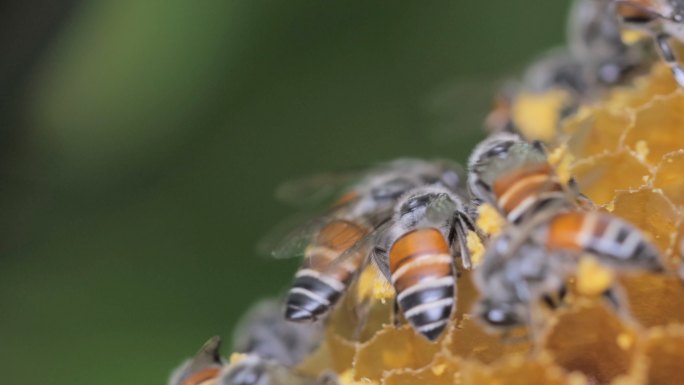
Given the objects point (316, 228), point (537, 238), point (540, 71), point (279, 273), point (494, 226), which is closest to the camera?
point (537, 238)

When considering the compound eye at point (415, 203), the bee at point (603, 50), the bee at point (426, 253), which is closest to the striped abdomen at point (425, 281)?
the bee at point (426, 253)

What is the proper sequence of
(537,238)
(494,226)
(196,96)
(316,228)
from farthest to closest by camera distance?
(196,96) → (316,228) → (494,226) → (537,238)

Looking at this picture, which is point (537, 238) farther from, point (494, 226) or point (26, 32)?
point (26, 32)

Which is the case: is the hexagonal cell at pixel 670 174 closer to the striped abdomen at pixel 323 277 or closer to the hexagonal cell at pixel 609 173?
the hexagonal cell at pixel 609 173

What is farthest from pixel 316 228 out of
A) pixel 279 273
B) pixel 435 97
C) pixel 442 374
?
pixel 435 97

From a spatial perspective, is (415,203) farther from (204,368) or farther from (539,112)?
(539,112)

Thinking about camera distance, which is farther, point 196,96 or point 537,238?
point 196,96
